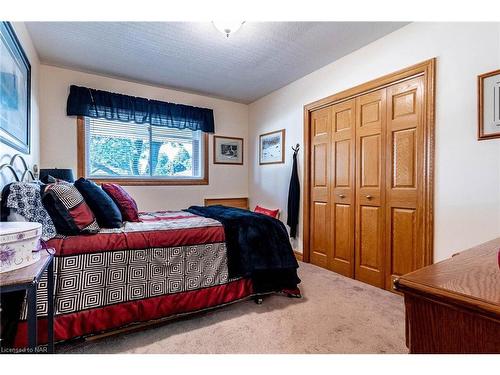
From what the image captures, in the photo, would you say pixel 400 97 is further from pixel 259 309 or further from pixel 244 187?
pixel 244 187

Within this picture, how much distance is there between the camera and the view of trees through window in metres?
3.31

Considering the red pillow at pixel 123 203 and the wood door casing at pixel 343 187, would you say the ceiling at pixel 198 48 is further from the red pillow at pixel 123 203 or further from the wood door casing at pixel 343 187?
the red pillow at pixel 123 203

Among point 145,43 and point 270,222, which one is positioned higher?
point 145,43

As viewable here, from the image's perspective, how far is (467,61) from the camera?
74.3 inches

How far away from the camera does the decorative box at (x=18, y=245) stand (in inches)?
37.2

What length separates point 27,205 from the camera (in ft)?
4.73

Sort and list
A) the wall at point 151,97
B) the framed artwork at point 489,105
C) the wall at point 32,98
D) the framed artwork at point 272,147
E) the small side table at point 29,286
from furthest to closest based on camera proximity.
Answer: the framed artwork at point 272,147, the wall at point 151,97, the wall at point 32,98, the framed artwork at point 489,105, the small side table at point 29,286

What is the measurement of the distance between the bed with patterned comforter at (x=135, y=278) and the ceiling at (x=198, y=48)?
1.79m

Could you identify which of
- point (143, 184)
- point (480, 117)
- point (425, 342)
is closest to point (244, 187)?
point (143, 184)

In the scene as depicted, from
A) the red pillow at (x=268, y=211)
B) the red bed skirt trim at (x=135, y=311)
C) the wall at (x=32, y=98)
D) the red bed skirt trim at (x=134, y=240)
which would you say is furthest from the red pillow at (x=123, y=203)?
the red pillow at (x=268, y=211)

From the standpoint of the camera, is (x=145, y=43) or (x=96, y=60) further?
(x=96, y=60)
